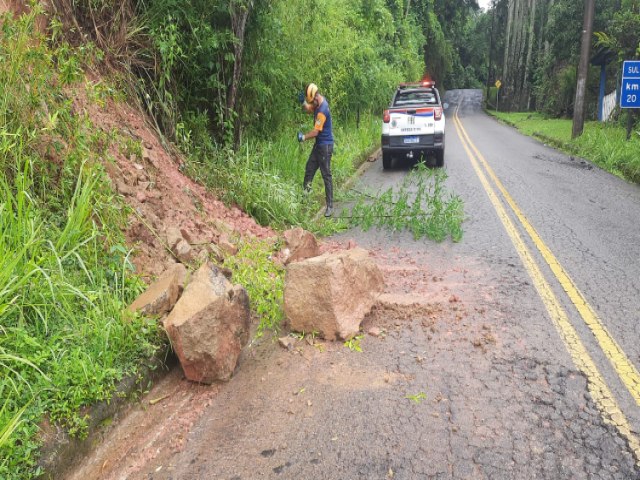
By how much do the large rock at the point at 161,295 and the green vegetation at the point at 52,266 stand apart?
5.8 inches

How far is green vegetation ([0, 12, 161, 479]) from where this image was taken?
9.82 feet

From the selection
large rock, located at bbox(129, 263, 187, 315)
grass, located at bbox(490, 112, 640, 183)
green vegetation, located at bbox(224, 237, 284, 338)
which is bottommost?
grass, located at bbox(490, 112, 640, 183)

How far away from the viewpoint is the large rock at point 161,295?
157 inches

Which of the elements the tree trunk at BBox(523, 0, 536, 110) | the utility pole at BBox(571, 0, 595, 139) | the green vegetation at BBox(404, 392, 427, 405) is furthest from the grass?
the tree trunk at BBox(523, 0, 536, 110)

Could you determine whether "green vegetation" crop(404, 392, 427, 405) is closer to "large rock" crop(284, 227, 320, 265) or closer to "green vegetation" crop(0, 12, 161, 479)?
"green vegetation" crop(0, 12, 161, 479)

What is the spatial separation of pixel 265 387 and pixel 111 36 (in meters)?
4.99

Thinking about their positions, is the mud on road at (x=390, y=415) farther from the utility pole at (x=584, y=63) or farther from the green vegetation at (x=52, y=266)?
the utility pole at (x=584, y=63)

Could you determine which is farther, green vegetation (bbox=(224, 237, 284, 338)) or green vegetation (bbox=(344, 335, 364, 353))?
green vegetation (bbox=(224, 237, 284, 338))

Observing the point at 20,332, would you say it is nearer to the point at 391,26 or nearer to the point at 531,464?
the point at 531,464

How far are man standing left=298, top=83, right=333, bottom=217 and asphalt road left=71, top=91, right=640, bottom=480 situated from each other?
2951 millimetres

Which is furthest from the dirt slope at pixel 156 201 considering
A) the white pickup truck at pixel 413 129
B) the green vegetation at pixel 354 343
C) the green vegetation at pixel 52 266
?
the white pickup truck at pixel 413 129

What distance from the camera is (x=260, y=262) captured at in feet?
19.0

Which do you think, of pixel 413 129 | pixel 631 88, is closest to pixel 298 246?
pixel 413 129

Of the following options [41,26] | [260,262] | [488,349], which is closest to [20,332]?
[260,262]
